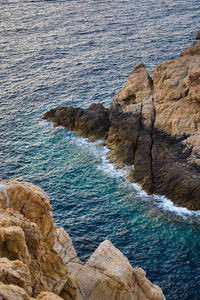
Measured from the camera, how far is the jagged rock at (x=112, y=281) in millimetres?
24719

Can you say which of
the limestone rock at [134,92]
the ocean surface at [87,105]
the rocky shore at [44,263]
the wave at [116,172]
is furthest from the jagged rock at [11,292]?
the limestone rock at [134,92]

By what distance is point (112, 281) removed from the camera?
2480 cm

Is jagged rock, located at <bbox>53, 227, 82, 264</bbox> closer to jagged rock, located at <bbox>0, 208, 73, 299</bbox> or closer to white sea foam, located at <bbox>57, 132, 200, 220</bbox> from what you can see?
jagged rock, located at <bbox>0, 208, 73, 299</bbox>

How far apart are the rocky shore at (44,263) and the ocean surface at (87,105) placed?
743 centimetres

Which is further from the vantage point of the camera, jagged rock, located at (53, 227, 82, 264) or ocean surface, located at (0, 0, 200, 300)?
ocean surface, located at (0, 0, 200, 300)

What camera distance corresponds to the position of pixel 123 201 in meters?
42.2

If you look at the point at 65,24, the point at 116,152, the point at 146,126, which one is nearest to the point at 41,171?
the point at 116,152

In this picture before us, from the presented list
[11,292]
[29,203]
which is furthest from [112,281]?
[11,292]

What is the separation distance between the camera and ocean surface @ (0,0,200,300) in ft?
119

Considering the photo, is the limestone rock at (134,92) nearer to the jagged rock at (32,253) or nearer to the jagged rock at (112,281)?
the jagged rock at (112,281)

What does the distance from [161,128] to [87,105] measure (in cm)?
2093

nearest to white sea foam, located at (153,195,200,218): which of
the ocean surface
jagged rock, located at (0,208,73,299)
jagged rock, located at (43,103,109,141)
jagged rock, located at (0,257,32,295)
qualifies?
the ocean surface

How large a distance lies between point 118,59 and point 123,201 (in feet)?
160

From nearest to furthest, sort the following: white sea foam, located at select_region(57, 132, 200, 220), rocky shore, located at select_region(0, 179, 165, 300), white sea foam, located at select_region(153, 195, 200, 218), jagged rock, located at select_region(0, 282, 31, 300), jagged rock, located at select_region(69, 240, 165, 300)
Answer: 1. jagged rock, located at select_region(0, 282, 31, 300)
2. rocky shore, located at select_region(0, 179, 165, 300)
3. jagged rock, located at select_region(69, 240, 165, 300)
4. white sea foam, located at select_region(153, 195, 200, 218)
5. white sea foam, located at select_region(57, 132, 200, 220)
